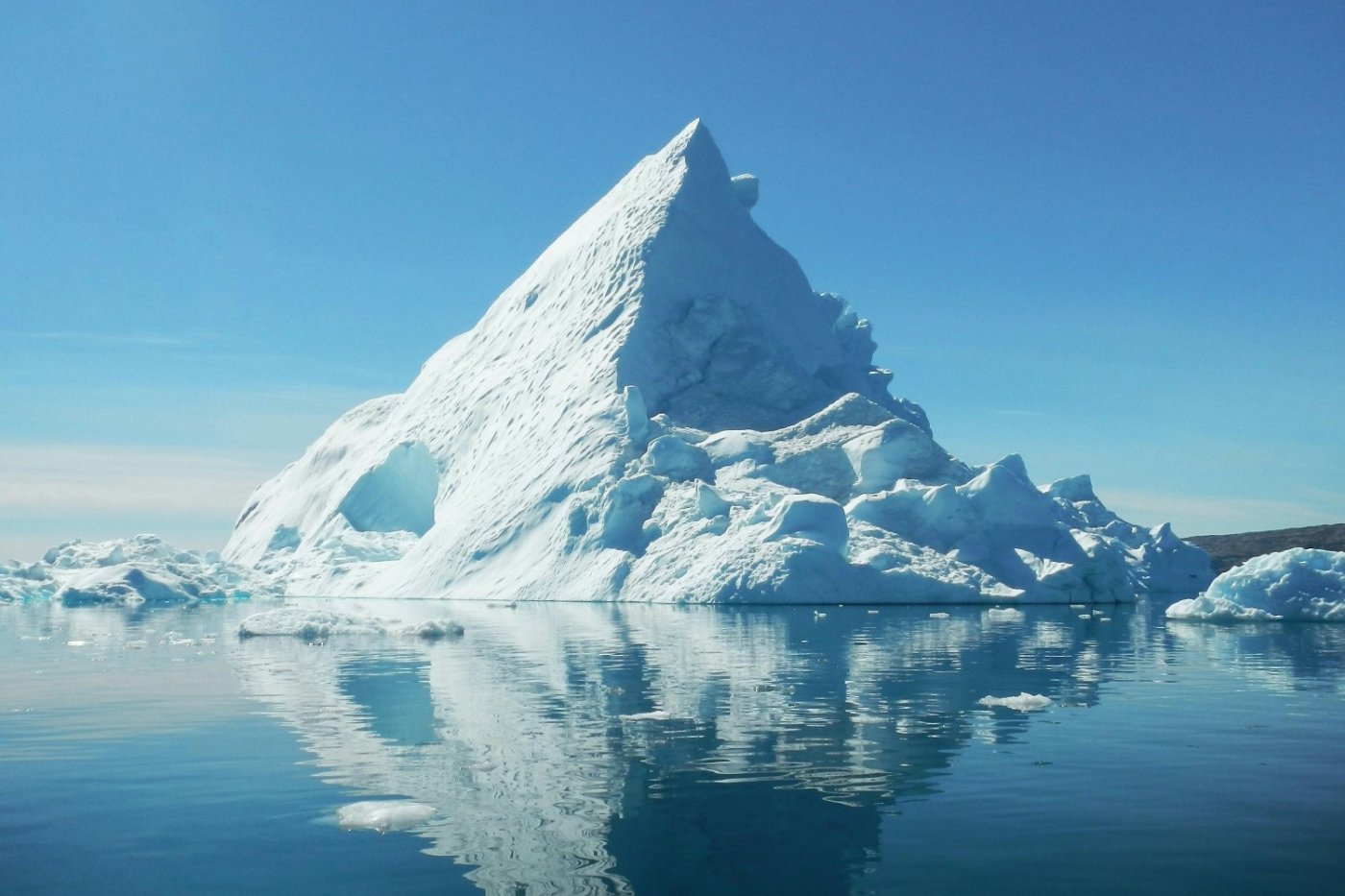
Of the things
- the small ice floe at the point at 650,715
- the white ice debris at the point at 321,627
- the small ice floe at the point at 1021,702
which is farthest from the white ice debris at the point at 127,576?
the small ice floe at the point at 1021,702

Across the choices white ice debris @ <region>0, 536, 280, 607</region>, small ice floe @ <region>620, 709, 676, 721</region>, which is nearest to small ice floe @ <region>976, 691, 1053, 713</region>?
small ice floe @ <region>620, 709, 676, 721</region>

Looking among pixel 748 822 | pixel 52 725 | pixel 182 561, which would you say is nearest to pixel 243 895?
pixel 748 822

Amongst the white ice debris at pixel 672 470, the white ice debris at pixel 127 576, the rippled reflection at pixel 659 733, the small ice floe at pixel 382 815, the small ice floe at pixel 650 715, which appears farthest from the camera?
the white ice debris at pixel 127 576

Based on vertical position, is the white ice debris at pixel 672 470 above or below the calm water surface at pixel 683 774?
above

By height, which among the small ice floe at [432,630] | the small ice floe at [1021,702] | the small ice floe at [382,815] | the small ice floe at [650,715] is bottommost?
the small ice floe at [382,815]

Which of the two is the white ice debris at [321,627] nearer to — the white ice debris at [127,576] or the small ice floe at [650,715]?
the small ice floe at [650,715]

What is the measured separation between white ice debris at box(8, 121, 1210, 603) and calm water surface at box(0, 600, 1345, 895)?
20582mm

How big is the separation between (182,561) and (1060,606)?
4380 cm

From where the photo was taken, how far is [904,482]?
1750 inches

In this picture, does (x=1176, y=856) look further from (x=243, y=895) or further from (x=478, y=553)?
(x=478, y=553)

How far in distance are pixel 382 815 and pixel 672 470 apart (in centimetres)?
3816

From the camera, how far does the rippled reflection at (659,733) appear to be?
761 cm

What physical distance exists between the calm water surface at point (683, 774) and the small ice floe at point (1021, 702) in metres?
0.17

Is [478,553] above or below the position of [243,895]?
above
